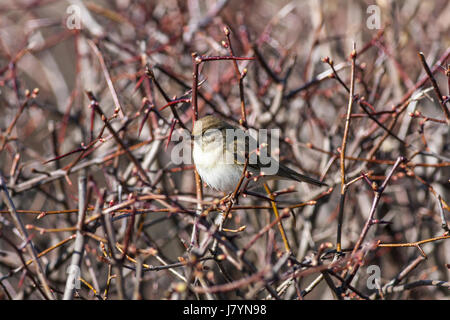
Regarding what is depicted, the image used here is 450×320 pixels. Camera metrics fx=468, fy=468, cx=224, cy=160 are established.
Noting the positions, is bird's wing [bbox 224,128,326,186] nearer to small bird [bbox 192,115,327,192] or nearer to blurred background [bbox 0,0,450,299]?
small bird [bbox 192,115,327,192]

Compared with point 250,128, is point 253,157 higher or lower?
lower

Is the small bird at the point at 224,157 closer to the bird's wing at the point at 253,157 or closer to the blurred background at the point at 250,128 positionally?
the bird's wing at the point at 253,157

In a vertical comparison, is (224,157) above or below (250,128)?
below

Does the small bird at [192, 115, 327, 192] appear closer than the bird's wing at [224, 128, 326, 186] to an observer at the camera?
Yes

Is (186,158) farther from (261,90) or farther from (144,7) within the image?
(144,7)

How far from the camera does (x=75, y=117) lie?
4.39m

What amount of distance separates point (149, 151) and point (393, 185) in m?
2.39

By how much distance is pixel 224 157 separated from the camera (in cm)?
354

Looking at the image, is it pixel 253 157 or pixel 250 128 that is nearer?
pixel 250 128

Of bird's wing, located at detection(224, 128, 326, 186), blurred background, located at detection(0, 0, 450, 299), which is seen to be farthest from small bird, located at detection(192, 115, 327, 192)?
blurred background, located at detection(0, 0, 450, 299)

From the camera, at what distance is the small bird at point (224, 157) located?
3402 millimetres

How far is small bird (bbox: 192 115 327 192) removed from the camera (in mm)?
3402

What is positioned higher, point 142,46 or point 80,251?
point 142,46
